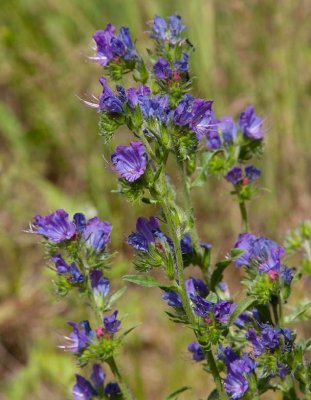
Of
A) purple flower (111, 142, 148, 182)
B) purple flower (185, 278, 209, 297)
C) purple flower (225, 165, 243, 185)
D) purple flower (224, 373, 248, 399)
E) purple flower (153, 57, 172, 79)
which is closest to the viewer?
purple flower (111, 142, 148, 182)

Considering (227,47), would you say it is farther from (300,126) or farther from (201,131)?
(201,131)

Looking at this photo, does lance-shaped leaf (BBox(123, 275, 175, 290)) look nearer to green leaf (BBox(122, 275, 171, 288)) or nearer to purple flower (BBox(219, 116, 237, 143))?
green leaf (BBox(122, 275, 171, 288))

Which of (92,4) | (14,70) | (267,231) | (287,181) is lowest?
(267,231)

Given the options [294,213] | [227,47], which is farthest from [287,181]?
[227,47]

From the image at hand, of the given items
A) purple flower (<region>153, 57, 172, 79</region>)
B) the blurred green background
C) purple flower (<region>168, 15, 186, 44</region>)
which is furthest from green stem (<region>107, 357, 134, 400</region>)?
the blurred green background

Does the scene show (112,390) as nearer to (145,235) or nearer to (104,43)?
(145,235)

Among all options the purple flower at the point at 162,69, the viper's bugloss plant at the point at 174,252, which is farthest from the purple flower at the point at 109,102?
the purple flower at the point at 162,69
